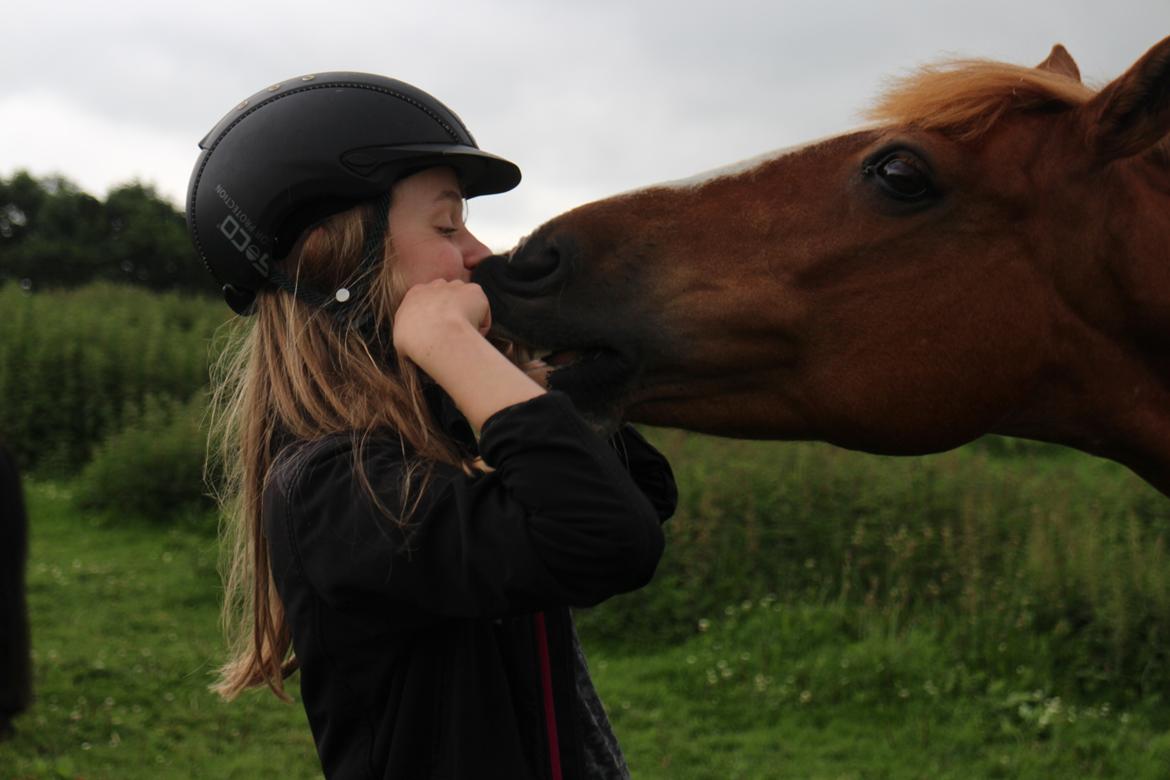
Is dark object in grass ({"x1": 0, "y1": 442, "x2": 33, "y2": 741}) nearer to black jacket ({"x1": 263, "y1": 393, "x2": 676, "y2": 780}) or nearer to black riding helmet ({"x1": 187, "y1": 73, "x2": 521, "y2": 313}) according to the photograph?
black riding helmet ({"x1": 187, "y1": 73, "x2": 521, "y2": 313})

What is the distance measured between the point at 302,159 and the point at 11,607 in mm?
2455

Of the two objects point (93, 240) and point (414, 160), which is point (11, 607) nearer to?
point (414, 160)

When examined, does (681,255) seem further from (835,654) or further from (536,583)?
(835,654)

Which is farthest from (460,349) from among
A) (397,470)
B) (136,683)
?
(136,683)

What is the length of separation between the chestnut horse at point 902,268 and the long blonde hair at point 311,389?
0.32 meters

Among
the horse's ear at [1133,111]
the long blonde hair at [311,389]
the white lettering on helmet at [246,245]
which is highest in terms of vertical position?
the horse's ear at [1133,111]

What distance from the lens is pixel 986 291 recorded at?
7.14 ft

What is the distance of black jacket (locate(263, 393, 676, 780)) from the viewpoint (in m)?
1.52

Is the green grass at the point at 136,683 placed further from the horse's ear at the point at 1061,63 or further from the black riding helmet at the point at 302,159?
the horse's ear at the point at 1061,63

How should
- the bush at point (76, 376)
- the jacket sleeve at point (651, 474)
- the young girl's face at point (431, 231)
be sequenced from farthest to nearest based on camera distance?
1. the bush at point (76, 376)
2. the jacket sleeve at point (651, 474)
3. the young girl's face at point (431, 231)

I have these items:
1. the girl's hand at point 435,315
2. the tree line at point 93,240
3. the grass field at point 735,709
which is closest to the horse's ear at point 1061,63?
the girl's hand at point 435,315

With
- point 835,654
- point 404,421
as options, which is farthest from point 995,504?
point 404,421

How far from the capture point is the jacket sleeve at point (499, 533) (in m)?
1.51

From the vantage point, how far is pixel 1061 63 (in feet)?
8.75
